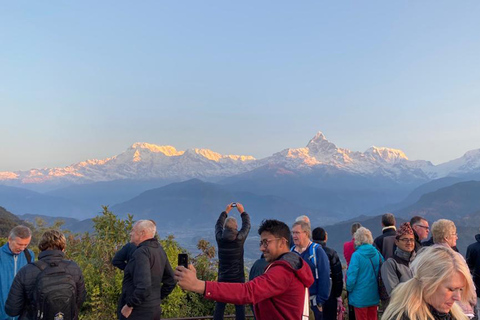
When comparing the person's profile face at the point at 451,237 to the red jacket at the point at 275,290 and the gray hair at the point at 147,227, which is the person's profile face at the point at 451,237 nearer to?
the red jacket at the point at 275,290

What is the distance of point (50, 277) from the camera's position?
164 inches

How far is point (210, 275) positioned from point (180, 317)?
5.64ft

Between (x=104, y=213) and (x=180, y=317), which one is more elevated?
(x=104, y=213)

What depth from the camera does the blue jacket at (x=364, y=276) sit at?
5.63m

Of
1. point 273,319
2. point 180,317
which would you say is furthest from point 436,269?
point 180,317

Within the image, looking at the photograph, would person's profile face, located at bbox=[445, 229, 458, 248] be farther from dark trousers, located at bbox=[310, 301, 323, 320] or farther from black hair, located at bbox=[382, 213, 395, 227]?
dark trousers, located at bbox=[310, 301, 323, 320]

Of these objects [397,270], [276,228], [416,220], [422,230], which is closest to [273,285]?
[276,228]

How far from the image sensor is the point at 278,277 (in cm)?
294

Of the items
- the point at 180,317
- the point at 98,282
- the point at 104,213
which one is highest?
the point at 104,213

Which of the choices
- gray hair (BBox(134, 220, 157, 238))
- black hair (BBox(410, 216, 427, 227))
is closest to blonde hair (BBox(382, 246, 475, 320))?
gray hair (BBox(134, 220, 157, 238))

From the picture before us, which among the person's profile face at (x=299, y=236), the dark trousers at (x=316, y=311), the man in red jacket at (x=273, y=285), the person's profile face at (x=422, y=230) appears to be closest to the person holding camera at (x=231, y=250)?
the person's profile face at (x=299, y=236)

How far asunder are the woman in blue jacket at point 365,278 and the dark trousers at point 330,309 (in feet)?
1.48

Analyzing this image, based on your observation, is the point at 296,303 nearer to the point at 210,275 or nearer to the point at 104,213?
the point at 210,275

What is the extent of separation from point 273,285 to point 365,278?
3.37m
